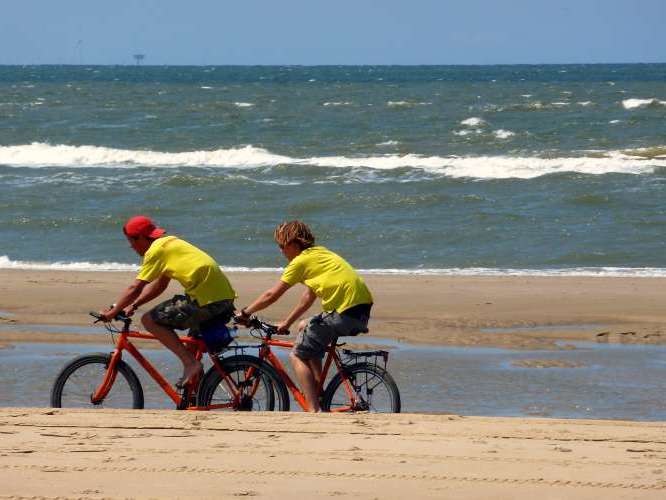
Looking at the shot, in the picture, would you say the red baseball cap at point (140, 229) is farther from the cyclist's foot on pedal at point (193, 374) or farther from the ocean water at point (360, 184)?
the ocean water at point (360, 184)

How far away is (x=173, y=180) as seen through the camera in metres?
25.4

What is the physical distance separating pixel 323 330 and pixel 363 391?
460 mm

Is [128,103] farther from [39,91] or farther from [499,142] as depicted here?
[499,142]

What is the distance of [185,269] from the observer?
24.0ft

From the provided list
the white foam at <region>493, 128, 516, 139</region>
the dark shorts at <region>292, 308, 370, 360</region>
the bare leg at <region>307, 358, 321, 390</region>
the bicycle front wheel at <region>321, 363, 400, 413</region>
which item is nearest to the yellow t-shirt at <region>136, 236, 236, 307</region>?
the dark shorts at <region>292, 308, 370, 360</region>

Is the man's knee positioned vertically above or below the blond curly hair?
below

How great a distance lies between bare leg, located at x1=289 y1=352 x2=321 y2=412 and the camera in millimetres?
7387

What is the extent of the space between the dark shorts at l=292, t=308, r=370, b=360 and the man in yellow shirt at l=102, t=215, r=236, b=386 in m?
0.46

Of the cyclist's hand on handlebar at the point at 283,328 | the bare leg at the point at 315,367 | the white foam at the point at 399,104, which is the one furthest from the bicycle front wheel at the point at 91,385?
the white foam at the point at 399,104

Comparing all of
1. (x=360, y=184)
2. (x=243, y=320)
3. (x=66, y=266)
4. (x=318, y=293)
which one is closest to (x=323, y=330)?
(x=318, y=293)

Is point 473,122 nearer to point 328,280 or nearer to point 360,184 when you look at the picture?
point 360,184

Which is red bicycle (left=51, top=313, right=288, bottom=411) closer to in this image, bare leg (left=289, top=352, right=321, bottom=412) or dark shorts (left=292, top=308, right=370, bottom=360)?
bare leg (left=289, top=352, right=321, bottom=412)

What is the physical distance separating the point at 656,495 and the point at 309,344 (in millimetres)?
2468

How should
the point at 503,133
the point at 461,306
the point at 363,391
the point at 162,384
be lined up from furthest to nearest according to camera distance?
the point at 503,133 → the point at 461,306 → the point at 162,384 → the point at 363,391
